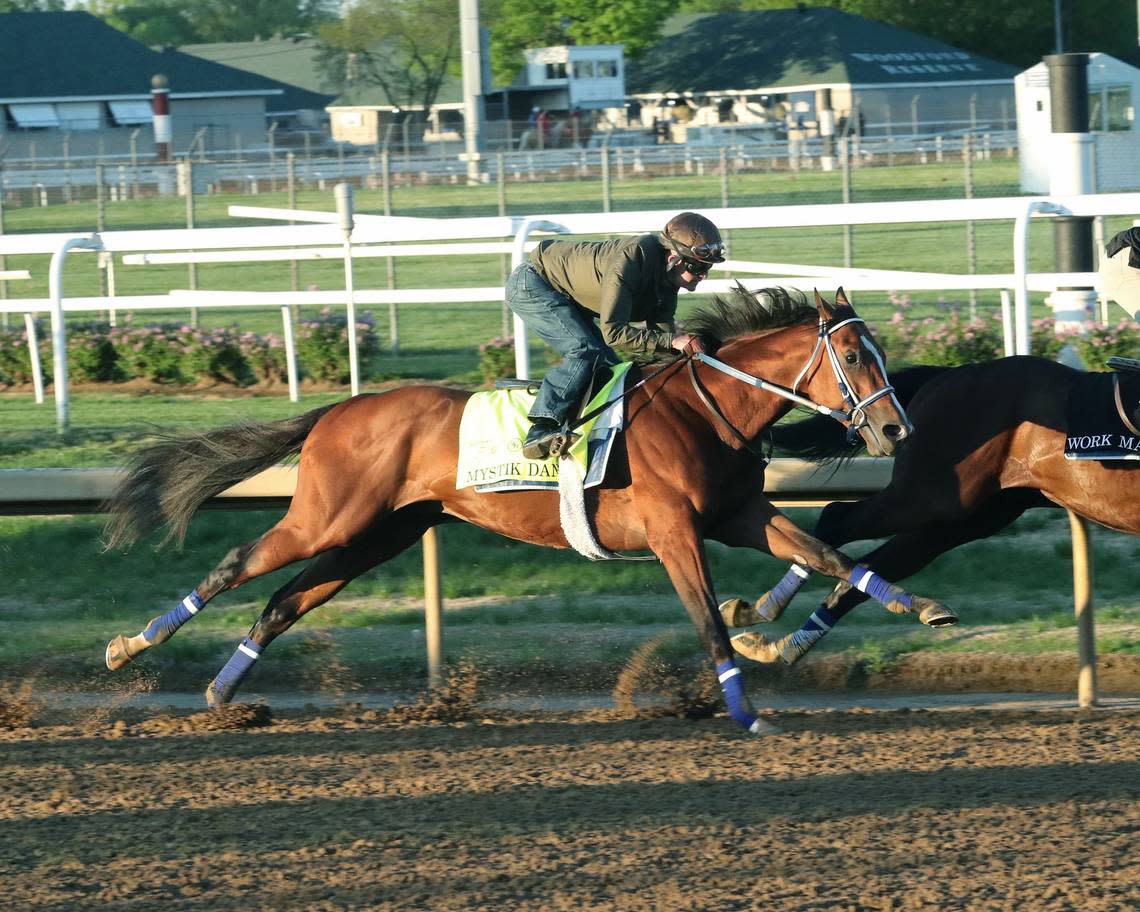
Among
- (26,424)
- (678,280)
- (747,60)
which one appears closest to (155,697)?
(678,280)

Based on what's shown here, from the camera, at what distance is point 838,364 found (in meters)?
5.14

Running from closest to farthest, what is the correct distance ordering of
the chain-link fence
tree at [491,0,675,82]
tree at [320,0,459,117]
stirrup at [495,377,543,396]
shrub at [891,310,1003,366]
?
stirrup at [495,377,543,396], shrub at [891,310,1003,366], the chain-link fence, tree at [491,0,675,82], tree at [320,0,459,117]

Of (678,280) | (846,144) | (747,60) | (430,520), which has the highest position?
(747,60)

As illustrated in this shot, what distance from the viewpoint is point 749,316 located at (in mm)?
5539

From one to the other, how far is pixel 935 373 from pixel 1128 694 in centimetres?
139

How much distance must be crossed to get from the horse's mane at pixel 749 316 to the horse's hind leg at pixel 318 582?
1.11 m

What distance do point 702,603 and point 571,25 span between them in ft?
154

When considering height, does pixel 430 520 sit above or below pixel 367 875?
above

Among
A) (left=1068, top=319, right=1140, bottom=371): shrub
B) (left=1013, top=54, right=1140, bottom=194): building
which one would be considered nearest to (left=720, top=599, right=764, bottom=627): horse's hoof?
(left=1068, top=319, right=1140, bottom=371): shrub

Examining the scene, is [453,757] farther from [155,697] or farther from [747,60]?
[747,60]

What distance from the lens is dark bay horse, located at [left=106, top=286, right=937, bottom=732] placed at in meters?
5.20

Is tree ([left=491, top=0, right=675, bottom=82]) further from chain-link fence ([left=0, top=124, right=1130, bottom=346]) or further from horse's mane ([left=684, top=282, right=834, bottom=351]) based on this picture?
horse's mane ([left=684, top=282, right=834, bottom=351])

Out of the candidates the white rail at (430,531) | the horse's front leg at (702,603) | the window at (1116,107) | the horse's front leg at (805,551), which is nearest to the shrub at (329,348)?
the white rail at (430,531)

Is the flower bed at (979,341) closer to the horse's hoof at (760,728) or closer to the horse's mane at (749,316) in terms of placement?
the horse's mane at (749,316)
